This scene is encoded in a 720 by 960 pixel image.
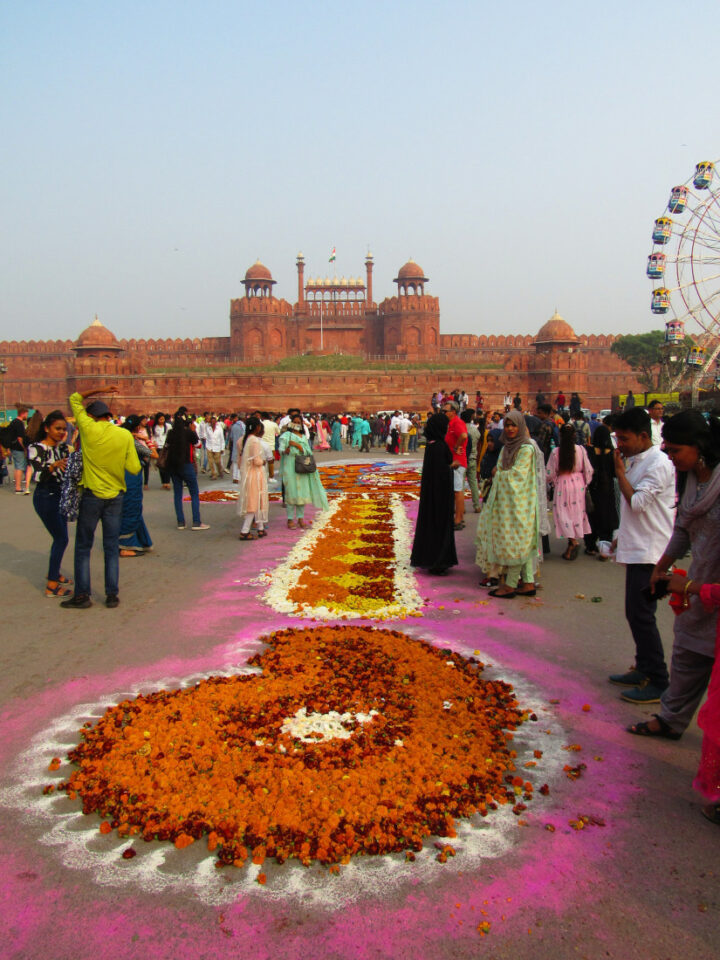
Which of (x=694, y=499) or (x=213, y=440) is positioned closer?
(x=694, y=499)

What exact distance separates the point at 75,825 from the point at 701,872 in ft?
7.17

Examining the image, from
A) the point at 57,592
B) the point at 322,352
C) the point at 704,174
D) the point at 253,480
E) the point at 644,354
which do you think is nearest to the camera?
the point at 57,592

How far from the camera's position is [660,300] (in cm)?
3034

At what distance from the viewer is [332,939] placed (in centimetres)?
211

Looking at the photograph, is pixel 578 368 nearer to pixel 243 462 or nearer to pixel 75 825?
pixel 243 462

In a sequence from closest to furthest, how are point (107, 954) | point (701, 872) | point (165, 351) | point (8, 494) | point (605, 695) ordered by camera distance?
point (107, 954)
point (701, 872)
point (605, 695)
point (8, 494)
point (165, 351)

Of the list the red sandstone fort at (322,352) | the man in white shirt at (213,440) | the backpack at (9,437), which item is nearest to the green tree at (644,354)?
the red sandstone fort at (322,352)

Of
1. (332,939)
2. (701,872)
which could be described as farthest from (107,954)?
(701,872)

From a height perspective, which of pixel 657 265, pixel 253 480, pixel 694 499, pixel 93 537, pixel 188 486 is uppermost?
pixel 657 265

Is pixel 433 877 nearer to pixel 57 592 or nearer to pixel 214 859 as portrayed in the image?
pixel 214 859

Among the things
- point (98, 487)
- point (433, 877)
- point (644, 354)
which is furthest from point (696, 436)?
point (644, 354)

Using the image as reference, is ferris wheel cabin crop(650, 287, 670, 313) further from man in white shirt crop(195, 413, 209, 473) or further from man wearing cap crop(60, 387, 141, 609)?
man wearing cap crop(60, 387, 141, 609)

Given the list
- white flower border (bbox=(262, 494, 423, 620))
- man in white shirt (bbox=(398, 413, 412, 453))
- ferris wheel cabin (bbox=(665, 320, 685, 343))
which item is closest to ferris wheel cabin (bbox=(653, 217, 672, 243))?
ferris wheel cabin (bbox=(665, 320, 685, 343))

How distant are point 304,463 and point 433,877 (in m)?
6.76
